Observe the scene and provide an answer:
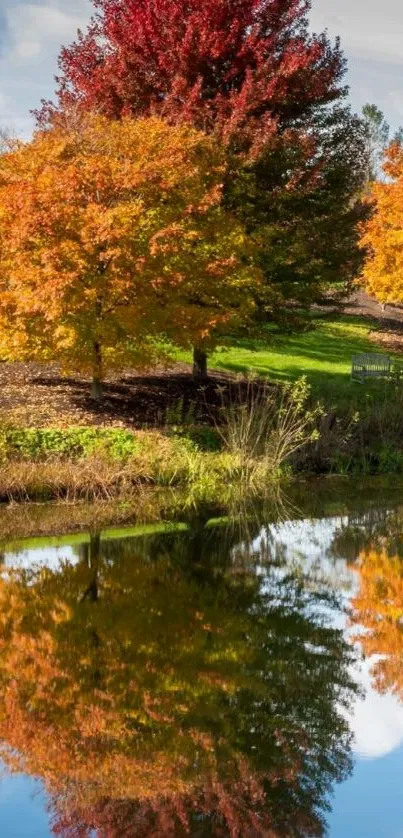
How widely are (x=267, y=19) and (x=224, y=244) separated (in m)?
5.81

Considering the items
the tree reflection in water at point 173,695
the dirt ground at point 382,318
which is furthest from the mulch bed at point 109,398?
the dirt ground at point 382,318

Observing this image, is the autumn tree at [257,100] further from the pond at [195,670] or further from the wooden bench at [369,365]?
the pond at [195,670]

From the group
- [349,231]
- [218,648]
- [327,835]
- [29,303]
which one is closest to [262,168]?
[349,231]

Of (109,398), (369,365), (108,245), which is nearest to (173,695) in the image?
(108,245)

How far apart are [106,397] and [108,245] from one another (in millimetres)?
4248

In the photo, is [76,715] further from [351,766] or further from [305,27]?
[305,27]

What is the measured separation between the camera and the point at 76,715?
35.1 feet

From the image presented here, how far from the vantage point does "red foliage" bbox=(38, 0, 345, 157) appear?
967 inches

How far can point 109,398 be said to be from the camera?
24344 millimetres

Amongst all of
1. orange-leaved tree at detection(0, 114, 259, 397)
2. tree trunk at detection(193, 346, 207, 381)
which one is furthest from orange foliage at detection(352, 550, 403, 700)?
tree trunk at detection(193, 346, 207, 381)

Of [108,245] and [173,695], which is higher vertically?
[108,245]

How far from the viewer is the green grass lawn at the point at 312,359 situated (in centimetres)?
2827

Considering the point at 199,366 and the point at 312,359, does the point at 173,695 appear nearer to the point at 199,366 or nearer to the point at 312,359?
the point at 199,366

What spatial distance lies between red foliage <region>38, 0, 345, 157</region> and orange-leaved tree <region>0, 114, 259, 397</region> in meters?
1.82
